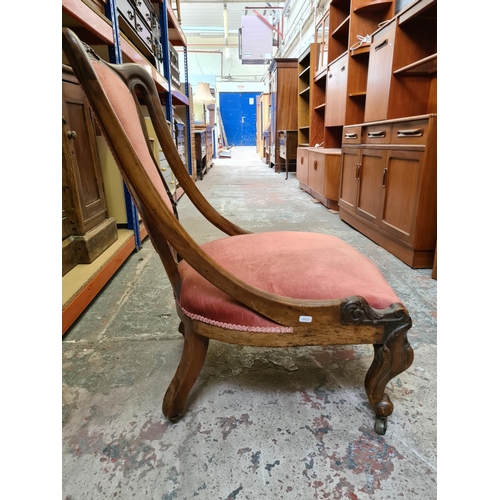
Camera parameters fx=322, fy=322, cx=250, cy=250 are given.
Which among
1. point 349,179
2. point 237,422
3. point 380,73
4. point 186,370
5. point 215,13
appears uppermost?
point 215,13

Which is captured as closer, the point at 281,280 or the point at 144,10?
the point at 281,280

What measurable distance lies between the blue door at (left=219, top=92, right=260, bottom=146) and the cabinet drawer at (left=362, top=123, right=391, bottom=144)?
1275cm

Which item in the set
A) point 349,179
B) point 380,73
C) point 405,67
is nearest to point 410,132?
point 405,67

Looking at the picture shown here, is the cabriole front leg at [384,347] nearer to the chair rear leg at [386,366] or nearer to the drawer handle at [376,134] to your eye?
the chair rear leg at [386,366]

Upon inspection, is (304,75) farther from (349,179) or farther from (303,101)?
(349,179)

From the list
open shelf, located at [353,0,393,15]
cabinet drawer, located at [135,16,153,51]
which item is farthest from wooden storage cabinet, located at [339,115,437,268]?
cabinet drawer, located at [135,16,153,51]

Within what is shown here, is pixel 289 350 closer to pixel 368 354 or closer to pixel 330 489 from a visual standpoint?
pixel 368 354

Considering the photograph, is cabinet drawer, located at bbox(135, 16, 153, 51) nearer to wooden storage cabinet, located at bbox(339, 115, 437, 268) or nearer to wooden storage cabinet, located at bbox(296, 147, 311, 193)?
wooden storage cabinet, located at bbox(339, 115, 437, 268)

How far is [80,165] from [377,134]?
1.87 meters

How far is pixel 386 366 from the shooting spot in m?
0.80

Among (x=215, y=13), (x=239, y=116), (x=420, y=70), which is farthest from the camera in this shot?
(x=239, y=116)

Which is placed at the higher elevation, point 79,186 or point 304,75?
point 304,75

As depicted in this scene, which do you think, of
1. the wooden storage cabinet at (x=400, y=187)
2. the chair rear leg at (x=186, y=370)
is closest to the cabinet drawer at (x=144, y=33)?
the wooden storage cabinet at (x=400, y=187)

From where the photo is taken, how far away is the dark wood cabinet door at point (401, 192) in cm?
181
